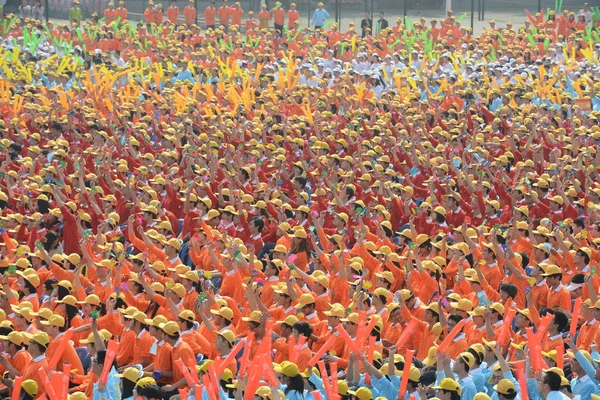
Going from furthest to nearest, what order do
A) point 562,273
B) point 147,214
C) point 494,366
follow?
point 147,214 → point 562,273 → point 494,366

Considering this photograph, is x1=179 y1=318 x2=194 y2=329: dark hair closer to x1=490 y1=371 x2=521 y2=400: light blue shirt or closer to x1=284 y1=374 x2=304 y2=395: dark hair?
x1=284 y1=374 x2=304 y2=395: dark hair

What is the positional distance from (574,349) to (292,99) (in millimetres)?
13263

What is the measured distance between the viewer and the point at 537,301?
13023mm

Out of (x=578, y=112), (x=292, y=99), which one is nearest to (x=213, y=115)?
(x=292, y=99)

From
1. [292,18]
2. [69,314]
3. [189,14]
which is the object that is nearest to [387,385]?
[69,314]

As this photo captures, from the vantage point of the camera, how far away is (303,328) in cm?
1168

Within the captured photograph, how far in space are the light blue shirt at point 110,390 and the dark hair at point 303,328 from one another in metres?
1.66

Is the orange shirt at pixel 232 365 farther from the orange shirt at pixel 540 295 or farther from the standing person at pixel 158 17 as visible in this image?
the standing person at pixel 158 17

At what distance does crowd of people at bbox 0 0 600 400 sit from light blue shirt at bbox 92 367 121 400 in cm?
2

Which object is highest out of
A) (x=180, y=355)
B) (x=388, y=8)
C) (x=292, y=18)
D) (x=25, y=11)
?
(x=25, y=11)

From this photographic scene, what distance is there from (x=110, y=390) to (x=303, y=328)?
181cm

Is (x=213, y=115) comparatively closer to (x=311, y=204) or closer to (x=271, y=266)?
(x=311, y=204)

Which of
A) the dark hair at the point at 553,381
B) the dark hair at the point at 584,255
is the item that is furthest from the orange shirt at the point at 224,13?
the dark hair at the point at 553,381

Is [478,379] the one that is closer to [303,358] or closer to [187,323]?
[303,358]
